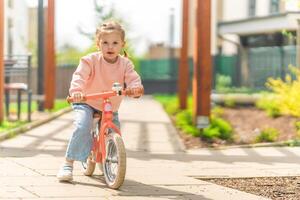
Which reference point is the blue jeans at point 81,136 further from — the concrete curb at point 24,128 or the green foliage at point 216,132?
the green foliage at point 216,132

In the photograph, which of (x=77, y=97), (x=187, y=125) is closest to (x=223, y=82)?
(x=187, y=125)

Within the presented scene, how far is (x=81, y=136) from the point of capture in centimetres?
707

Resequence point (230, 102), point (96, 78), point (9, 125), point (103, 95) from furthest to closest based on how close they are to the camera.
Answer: point (230, 102)
point (9, 125)
point (96, 78)
point (103, 95)

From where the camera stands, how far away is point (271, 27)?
26922 mm

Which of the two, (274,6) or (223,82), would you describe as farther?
(274,6)

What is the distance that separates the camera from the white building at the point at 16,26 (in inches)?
1426

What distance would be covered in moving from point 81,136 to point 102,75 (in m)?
0.55

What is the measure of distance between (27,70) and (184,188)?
965cm

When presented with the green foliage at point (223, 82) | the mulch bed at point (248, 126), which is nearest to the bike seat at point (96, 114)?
the mulch bed at point (248, 126)

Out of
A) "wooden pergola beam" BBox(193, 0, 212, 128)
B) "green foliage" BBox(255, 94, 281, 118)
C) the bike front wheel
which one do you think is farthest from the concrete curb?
"green foliage" BBox(255, 94, 281, 118)

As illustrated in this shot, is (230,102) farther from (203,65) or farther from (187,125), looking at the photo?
(203,65)

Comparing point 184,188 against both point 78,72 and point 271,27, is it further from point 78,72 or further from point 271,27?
point 271,27

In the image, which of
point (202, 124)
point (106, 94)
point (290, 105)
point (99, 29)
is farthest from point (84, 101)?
point (290, 105)

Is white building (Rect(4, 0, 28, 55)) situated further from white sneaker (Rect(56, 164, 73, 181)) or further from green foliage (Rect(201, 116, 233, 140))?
white sneaker (Rect(56, 164, 73, 181))
